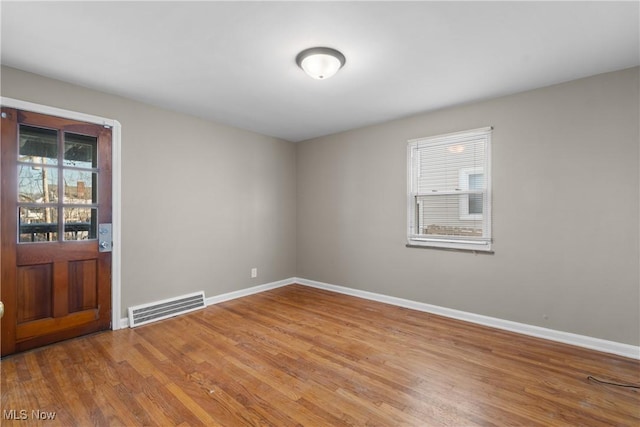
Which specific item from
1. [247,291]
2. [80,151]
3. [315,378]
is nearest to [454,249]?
[315,378]

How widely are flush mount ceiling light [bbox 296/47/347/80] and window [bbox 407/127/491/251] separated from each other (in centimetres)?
187

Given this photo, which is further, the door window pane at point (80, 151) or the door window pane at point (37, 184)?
the door window pane at point (80, 151)

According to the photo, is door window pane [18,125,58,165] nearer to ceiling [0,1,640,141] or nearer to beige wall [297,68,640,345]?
ceiling [0,1,640,141]

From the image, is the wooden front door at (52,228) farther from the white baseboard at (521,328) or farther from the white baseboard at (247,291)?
the white baseboard at (521,328)

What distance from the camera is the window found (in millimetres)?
3406

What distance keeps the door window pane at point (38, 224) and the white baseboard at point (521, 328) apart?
12.2 feet

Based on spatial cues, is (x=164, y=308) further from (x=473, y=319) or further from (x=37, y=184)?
(x=473, y=319)

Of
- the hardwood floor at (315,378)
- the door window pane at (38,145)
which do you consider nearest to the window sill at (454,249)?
the hardwood floor at (315,378)

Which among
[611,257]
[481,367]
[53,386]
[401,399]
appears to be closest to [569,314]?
[611,257]

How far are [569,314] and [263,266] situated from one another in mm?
3915

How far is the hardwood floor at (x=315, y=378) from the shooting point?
6.13 ft

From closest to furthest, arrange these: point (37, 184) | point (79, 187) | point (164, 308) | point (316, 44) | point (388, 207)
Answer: point (316, 44) → point (37, 184) → point (79, 187) → point (164, 308) → point (388, 207)

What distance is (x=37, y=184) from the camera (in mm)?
2730

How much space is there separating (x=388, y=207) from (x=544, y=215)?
1.78 meters
